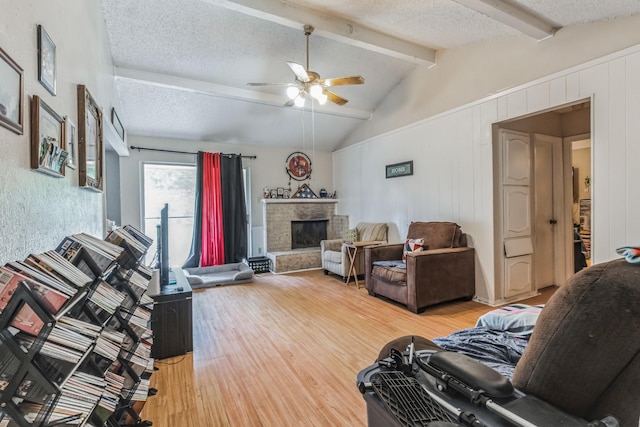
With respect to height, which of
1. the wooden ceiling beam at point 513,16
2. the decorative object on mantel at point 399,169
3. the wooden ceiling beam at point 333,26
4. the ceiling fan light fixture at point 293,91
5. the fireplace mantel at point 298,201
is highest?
the wooden ceiling beam at point 333,26

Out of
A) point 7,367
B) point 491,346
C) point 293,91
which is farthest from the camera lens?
point 293,91

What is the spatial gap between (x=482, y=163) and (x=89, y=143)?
3805 mm

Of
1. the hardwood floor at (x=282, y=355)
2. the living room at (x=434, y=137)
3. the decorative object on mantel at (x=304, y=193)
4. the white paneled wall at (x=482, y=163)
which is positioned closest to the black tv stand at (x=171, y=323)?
the hardwood floor at (x=282, y=355)

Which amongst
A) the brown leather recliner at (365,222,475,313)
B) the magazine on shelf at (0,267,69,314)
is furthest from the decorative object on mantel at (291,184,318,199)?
the magazine on shelf at (0,267,69,314)

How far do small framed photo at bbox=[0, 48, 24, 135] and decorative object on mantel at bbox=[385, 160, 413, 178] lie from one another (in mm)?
4242

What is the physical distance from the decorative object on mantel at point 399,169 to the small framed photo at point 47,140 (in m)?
4.04

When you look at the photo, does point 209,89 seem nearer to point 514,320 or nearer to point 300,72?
point 300,72

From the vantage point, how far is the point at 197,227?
17.5 ft

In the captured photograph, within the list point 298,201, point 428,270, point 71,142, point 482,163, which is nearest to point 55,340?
point 71,142

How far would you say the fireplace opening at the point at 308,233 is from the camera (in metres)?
6.18

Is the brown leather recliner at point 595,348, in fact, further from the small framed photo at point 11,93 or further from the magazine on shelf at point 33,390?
the small framed photo at point 11,93

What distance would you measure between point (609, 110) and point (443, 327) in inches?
94.0

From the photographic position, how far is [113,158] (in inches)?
169

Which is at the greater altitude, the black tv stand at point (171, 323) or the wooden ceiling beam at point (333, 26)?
the wooden ceiling beam at point (333, 26)
